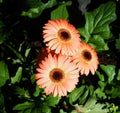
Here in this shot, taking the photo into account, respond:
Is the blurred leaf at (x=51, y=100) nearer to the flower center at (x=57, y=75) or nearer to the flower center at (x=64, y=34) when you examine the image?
the flower center at (x=57, y=75)

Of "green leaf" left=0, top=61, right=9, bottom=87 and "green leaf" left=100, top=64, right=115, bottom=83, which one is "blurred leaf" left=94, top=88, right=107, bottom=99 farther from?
"green leaf" left=0, top=61, right=9, bottom=87

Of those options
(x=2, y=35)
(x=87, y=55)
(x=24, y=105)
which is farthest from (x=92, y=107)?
(x=2, y=35)

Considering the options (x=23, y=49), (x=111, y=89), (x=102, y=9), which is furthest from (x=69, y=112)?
(x=102, y=9)

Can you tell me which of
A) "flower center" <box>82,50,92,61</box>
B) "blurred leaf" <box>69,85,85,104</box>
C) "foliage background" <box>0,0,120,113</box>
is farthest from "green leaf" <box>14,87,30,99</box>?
"flower center" <box>82,50,92,61</box>

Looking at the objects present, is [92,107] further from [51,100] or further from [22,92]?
[22,92]

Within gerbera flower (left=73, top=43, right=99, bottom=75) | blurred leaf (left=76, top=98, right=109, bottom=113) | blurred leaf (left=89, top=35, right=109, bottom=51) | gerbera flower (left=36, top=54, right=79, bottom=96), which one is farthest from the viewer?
blurred leaf (left=76, top=98, right=109, bottom=113)

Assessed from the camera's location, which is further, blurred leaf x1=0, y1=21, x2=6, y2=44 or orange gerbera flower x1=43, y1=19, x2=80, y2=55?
blurred leaf x1=0, y1=21, x2=6, y2=44
